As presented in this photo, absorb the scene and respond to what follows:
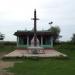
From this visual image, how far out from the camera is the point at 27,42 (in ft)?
162

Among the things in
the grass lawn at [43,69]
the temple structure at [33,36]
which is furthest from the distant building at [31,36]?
the grass lawn at [43,69]

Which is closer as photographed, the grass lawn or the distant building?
the grass lawn

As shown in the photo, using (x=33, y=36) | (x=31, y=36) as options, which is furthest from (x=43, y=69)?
(x=31, y=36)

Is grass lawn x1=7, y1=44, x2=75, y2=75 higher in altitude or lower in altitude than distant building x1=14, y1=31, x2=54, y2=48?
lower

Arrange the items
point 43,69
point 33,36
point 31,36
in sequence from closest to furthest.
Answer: point 43,69 → point 33,36 → point 31,36

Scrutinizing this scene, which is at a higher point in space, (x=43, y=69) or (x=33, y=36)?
(x=33, y=36)

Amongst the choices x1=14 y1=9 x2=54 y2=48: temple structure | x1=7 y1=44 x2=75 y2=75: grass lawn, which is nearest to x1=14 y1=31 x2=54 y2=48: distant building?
x1=14 y1=9 x2=54 y2=48: temple structure

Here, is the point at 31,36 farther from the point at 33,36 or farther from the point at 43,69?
the point at 43,69

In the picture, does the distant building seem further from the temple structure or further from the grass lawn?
the grass lawn

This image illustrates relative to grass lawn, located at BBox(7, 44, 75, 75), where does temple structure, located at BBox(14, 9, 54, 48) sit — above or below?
above

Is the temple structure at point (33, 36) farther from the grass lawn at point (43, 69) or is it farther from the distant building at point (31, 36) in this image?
the grass lawn at point (43, 69)

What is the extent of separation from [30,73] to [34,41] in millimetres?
26705

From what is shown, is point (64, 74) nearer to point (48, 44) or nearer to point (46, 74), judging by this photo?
point (46, 74)

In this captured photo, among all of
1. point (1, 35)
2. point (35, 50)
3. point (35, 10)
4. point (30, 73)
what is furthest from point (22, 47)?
point (1, 35)
